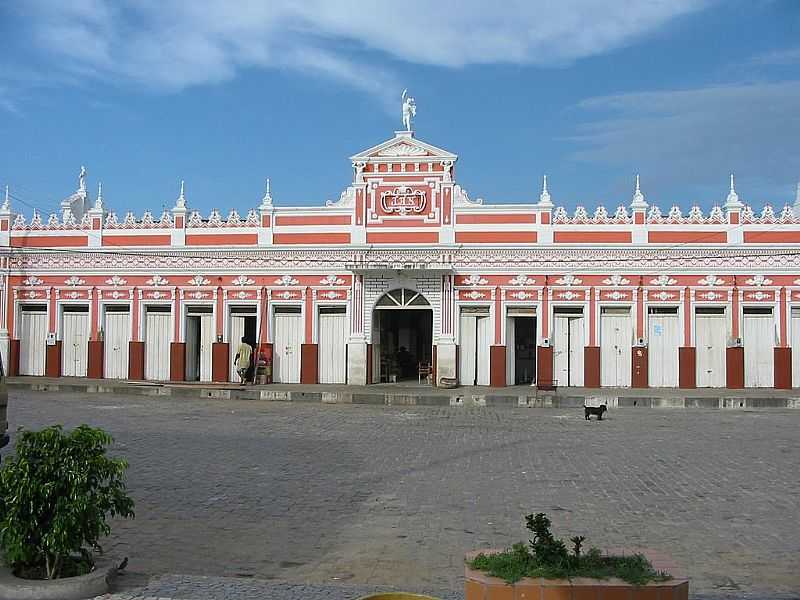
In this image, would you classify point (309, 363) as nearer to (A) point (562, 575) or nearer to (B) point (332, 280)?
(B) point (332, 280)

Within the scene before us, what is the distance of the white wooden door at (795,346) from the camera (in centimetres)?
2636

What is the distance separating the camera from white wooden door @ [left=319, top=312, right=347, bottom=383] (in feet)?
92.1

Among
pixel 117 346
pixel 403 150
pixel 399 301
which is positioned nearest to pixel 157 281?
pixel 117 346

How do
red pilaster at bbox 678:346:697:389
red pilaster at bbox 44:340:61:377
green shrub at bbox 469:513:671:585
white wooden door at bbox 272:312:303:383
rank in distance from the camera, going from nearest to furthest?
green shrub at bbox 469:513:671:585
red pilaster at bbox 678:346:697:389
white wooden door at bbox 272:312:303:383
red pilaster at bbox 44:340:61:377

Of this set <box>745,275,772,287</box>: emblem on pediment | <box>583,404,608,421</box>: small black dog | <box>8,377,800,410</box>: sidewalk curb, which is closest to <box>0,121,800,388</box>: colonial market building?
<box>745,275,772,287</box>: emblem on pediment

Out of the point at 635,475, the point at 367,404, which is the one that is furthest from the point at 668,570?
the point at 367,404

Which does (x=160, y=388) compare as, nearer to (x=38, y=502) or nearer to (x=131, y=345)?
(x=131, y=345)

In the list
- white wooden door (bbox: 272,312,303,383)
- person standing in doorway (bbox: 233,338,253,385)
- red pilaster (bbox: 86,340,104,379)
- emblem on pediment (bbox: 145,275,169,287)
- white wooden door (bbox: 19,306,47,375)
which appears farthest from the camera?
white wooden door (bbox: 19,306,47,375)

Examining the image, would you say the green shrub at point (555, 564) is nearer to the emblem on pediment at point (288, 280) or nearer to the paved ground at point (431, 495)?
the paved ground at point (431, 495)

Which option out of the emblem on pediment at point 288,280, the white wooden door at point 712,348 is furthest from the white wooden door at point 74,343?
the white wooden door at point 712,348

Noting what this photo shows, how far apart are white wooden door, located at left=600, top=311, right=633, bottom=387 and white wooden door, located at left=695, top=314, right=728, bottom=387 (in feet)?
7.11

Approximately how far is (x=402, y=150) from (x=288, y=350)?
772 centimetres

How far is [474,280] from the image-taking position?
27.5m

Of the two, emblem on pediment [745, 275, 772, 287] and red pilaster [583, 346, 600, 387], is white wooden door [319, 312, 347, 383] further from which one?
A: emblem on pediment [745, 275, 772, 287]
